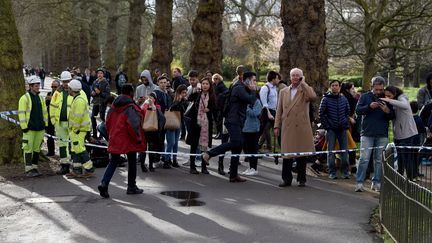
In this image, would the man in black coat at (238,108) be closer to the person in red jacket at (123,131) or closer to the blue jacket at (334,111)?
the blue jacket at (334,111)

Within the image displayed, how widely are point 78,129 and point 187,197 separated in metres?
2.67

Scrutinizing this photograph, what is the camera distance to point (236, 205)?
8.33 m

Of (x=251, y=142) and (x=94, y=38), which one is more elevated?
(x=94, y=38)

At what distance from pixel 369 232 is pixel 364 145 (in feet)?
8.40

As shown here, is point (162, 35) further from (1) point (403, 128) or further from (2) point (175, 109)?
(1) point (403, 128)

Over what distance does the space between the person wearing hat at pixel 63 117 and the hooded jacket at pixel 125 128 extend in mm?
2141

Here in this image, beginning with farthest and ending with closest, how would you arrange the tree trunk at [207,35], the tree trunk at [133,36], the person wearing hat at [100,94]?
the tree trunk at [133,36]
the tree trunk at [207,35]
the person wearing hat at [100,94]

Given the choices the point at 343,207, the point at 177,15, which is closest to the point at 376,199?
the point at 343,207

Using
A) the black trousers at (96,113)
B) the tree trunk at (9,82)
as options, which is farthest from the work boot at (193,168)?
the black trousers at (96,113)

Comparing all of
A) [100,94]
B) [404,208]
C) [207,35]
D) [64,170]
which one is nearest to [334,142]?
[404,208]

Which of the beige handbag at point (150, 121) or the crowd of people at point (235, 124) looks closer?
the crowd of people at point (235, 124)

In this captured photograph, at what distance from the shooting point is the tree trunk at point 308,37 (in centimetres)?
1244

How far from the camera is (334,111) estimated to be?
10102 mm

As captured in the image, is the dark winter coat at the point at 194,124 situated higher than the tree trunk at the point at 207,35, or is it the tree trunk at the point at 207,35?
the tree trunk at the point at 207,35
